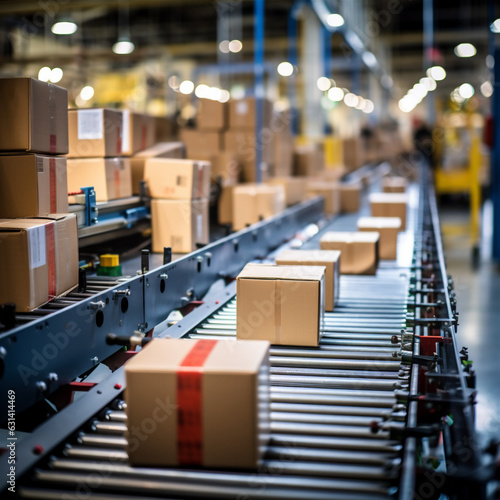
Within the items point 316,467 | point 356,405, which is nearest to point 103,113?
point 356,405

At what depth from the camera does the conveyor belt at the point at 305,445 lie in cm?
191

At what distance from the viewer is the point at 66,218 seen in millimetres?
3285

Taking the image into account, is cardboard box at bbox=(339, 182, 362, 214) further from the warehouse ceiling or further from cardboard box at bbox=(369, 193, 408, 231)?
the warehouse ceiling

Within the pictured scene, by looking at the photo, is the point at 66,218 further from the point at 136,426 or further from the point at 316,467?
the point at 316,467

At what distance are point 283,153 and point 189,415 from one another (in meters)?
7.83

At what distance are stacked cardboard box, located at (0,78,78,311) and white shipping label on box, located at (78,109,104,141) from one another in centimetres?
106

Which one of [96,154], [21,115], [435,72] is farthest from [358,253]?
[435,72]

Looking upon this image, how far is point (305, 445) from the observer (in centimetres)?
220

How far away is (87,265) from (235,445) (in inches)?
92.6

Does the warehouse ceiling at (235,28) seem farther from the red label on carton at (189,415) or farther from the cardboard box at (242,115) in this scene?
the red label on carton at (189,415)

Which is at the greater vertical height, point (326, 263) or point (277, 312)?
point (326, 263)

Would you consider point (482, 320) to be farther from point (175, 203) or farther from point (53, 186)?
point (53, 186)

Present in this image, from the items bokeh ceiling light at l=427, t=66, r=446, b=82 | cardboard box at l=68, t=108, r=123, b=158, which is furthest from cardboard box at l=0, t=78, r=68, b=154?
bokeh ceiling light at l=427, t=66, r=446, b=82

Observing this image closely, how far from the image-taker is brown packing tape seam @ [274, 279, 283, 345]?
3.13 meters
